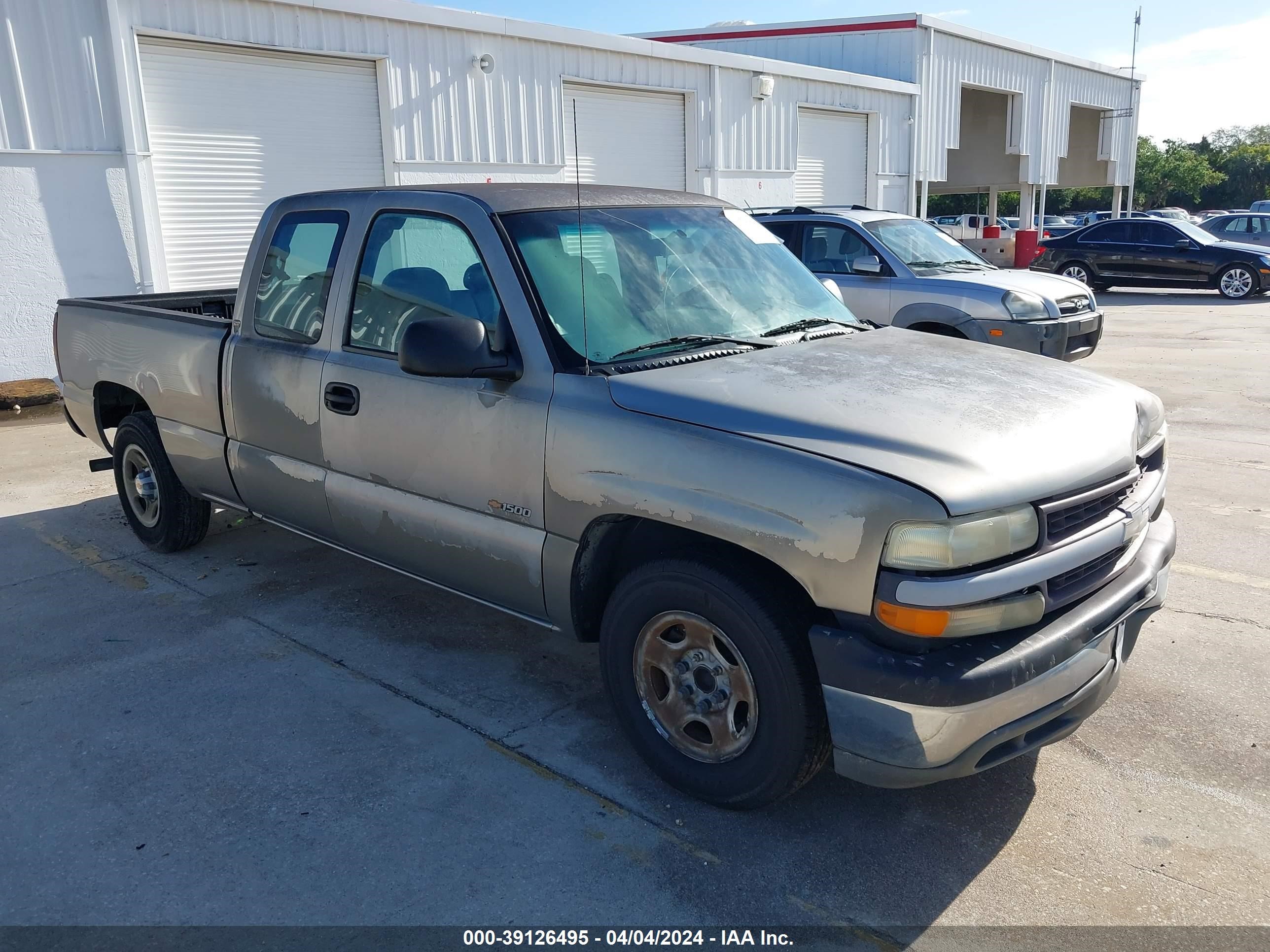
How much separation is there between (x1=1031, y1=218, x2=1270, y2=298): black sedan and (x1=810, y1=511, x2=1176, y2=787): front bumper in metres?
19.7

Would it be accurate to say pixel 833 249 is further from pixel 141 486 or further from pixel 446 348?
pixel 446 348

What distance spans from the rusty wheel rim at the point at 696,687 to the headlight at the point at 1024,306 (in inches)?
274

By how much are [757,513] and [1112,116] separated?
3355 centimetres

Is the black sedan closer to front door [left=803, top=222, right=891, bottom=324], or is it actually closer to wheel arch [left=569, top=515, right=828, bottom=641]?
front door [left=803, top=222, right=891, bottom=324]

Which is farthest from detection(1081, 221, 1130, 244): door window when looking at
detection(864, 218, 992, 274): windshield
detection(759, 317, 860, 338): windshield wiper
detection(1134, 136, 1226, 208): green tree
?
detection(1134, 136, 1226, 208): green tree

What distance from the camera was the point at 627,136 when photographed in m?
15.3

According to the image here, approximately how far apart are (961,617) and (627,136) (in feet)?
45.4

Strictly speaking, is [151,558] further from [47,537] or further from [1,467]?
[1,467]

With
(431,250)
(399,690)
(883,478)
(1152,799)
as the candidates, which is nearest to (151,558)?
(399,690)

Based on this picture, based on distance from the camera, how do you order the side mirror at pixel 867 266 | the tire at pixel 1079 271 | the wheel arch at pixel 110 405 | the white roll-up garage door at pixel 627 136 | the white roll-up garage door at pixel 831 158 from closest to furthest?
the wheel arch at pixel 110 405 < the side mirror at pixel 867 266 < the white roll-up garage door at pixel 627 136 < the white roll-up garage door at pixel 831 158 < the tire at pixel 1079 271

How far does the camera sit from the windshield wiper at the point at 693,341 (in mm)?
3557

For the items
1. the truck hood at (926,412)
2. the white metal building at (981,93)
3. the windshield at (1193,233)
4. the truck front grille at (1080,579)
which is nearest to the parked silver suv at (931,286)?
the truck hood at (926,412)

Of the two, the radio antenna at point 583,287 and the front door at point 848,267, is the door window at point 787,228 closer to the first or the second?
the front door at point 848,267

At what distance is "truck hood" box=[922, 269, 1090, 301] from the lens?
30.5 ft
